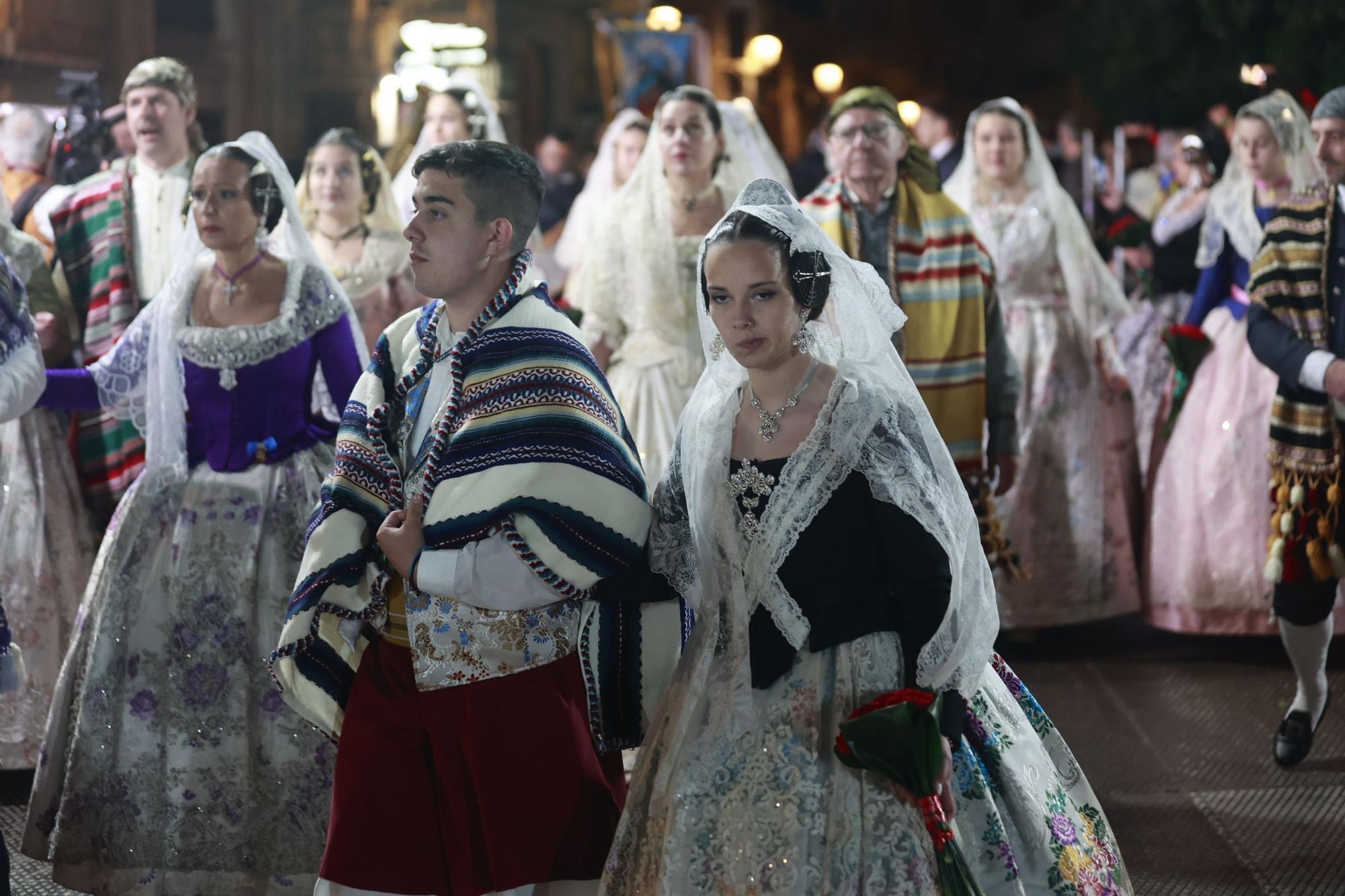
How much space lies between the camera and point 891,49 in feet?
110

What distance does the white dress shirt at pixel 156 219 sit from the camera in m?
5.43

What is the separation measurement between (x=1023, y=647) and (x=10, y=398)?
4307 millimetres

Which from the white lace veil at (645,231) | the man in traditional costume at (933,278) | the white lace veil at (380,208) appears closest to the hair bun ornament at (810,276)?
the man in traditional costume at (933,278)

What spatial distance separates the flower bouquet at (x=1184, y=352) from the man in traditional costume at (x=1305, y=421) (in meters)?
1.56

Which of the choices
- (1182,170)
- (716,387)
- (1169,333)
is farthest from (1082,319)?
(716,387)

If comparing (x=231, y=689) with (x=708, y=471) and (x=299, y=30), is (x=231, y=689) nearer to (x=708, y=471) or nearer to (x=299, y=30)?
(x=708, y=471)

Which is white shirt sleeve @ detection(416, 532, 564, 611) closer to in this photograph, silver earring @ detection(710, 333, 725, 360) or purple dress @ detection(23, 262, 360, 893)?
silver earring @ detection(710, 333, 725, 360)

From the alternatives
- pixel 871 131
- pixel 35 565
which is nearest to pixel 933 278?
pixel 871 131

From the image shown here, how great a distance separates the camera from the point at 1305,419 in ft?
15.9

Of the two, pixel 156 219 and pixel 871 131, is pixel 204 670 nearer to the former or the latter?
pixel 156 219

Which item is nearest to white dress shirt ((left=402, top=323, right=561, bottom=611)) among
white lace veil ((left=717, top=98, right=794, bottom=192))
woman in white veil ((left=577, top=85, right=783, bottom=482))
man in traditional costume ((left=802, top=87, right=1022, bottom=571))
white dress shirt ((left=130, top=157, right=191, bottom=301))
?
man in traditional costume ((left=802, top=87, right=1022, bottom=571))

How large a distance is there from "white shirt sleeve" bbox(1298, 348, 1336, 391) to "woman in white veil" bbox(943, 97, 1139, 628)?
2.03 m

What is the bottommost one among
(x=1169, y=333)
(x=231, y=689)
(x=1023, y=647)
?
(x=1023, y=647)

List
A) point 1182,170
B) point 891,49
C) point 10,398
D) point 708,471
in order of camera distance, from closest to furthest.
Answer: point 708,471
point 10,398
point 1182,170
point 891,49
